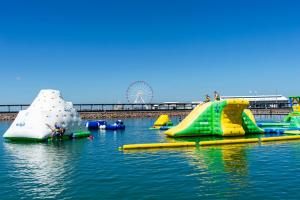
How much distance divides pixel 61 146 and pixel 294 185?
2781 centimetres

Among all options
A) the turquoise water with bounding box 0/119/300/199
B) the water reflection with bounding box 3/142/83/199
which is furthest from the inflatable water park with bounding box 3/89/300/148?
the turquoise water with bounding box 0/119/300/199

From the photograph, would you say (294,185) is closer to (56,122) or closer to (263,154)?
(263,154)

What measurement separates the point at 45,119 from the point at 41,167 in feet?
63.3

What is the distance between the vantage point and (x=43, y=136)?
45.1 meters

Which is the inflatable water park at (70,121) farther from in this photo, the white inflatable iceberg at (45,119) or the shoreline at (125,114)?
the shoreline at (125,114)

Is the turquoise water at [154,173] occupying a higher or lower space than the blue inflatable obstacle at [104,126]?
lower

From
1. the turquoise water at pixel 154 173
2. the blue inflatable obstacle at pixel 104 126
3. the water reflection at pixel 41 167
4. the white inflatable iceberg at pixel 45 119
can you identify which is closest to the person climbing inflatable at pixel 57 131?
the white inflatable iceberg at pixel 45 119

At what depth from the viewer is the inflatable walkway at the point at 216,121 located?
161 feet

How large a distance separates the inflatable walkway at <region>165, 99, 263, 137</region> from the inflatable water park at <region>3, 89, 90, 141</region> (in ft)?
46.8

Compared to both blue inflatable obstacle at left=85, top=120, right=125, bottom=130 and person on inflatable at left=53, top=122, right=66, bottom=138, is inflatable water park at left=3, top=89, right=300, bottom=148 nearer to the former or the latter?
person on inflatable at left=53, top=122, right=66, bottom=138

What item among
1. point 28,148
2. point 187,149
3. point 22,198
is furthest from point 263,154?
point 28,148

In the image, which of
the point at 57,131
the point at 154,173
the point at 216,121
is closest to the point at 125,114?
the point at 216,121

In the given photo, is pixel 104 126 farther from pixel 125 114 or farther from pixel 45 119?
pixel 125 114

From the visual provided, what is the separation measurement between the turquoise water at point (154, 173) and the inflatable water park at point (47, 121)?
27.0 feet
